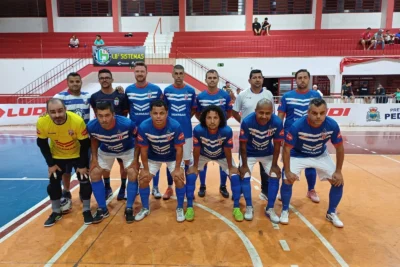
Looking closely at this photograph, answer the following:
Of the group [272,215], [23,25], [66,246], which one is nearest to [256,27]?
[23,25]

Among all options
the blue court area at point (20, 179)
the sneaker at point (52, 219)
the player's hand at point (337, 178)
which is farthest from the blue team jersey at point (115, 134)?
the player's hand at point (337, 178)

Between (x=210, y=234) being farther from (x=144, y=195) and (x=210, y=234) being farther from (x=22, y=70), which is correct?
(x=22, y=70)

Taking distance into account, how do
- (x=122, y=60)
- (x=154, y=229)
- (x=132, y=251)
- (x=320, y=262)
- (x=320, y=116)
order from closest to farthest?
(x=320, y=262) < (x=132, y=251) < (x=320, y=116) < (x=154, y=229) < (x=122, y=60)

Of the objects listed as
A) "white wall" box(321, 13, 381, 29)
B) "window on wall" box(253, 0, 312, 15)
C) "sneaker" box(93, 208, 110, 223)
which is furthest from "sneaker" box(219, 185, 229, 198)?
"white wall" box(321, 13, 381, 29)

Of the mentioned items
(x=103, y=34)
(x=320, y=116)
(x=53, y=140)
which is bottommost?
(x=53, y=140)

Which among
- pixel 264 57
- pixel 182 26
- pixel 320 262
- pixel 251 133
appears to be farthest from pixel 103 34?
pixel 320 262

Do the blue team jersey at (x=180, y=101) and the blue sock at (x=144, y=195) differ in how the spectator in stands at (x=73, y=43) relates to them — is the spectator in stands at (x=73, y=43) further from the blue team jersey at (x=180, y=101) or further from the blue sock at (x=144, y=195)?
the blue sock at (x=144, y=195)

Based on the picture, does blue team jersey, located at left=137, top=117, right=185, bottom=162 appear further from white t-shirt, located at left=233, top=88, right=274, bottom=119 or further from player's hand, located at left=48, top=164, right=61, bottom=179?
white t-shirt, located at left=233, top=88, right=274, bottom=119

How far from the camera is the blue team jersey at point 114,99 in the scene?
4.71m

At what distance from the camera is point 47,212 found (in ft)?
14.6

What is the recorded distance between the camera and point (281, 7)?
67.4ft

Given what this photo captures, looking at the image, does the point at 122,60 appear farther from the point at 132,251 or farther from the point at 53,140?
the point at 132,251

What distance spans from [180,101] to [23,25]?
21579mm

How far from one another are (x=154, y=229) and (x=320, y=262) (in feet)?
6.66
